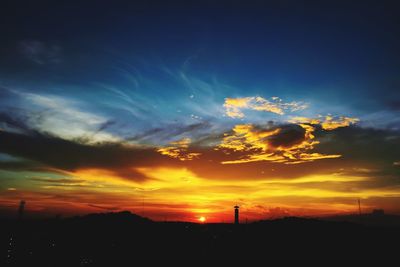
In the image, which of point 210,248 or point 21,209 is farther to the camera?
point 21,209

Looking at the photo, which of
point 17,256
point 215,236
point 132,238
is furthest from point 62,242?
point 215,236

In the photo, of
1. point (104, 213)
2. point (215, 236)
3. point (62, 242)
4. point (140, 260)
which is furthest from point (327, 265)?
point (104, 213)

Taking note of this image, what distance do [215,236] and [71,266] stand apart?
1592 cm

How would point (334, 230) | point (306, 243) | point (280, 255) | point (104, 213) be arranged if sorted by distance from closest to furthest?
point (280, 255)
point (306, 243)
point (334, 230)
point (104, 213)

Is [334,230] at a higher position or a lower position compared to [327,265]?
higher

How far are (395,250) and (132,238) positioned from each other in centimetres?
2866

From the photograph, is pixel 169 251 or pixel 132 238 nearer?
pixel 169 251

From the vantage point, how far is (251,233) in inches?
1388

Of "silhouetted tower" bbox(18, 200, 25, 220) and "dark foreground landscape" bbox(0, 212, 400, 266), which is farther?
"silhouetted tower" bbox(18, 200, 25, 220)

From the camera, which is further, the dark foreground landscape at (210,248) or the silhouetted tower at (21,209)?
the silhouetted tower at (21,209)

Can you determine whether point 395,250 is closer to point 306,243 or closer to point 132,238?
point 306,243

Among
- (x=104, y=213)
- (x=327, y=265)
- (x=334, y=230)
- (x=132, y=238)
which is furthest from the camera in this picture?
(x=104, y=213)

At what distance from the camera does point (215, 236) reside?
35219mm

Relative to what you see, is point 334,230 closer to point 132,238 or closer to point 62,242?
point 132,238
